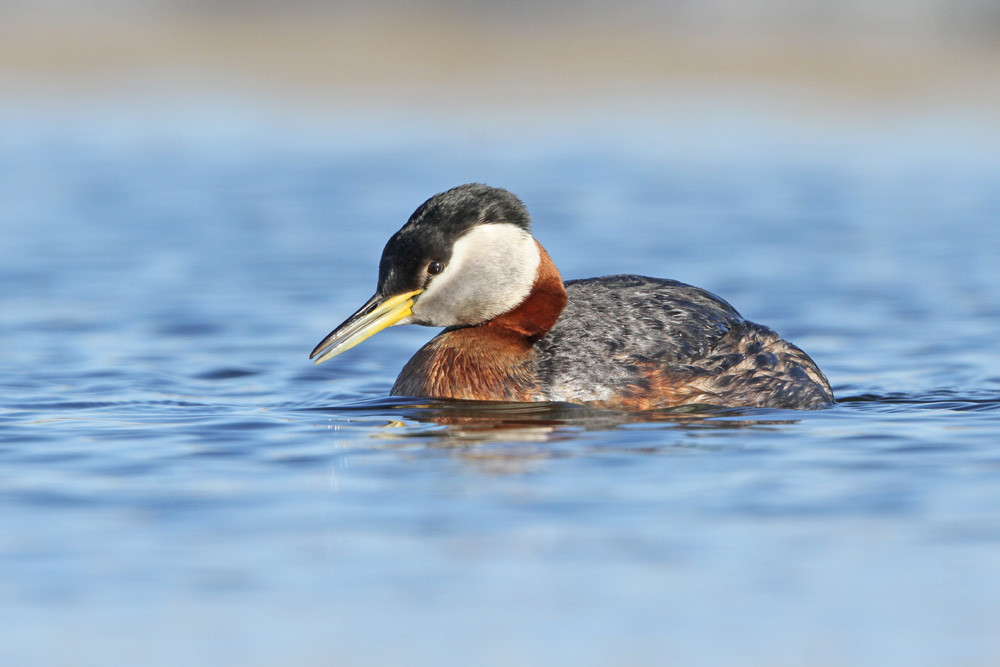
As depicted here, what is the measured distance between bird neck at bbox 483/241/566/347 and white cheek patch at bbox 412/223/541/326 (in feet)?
0.14

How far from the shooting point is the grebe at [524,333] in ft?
33.4

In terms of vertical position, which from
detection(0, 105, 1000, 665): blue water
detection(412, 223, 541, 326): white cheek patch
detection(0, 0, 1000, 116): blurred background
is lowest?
detection(0, 105, 1000, 665): blue water

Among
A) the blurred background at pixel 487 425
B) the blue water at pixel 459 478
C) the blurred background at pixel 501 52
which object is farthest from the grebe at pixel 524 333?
the blurred background at pixel 501 52

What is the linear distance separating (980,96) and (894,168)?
8471mm

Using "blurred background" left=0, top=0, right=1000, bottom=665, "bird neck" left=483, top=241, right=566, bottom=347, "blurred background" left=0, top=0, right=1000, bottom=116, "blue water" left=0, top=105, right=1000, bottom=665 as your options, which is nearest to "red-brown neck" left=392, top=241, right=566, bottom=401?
"bird neck" left=483, top=241, right=566, bottom=347

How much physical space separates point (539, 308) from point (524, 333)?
196 mm

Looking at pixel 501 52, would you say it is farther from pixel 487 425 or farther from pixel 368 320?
pixel 487 425

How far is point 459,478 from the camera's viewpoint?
327 inches

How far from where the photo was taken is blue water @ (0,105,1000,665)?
19.9ft

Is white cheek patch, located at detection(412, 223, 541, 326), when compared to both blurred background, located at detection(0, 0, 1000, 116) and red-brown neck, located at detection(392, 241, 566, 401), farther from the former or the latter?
blurred background, located at detection(0, 0, 1000, 116)

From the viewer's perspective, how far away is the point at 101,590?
6.45 metres

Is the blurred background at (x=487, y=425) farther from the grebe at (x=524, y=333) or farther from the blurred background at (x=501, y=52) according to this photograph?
the grebe at (x=524, y=333)

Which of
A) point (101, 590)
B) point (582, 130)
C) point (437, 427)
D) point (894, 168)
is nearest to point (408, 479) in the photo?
point (437, 427)

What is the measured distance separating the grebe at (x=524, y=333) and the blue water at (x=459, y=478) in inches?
10.6
